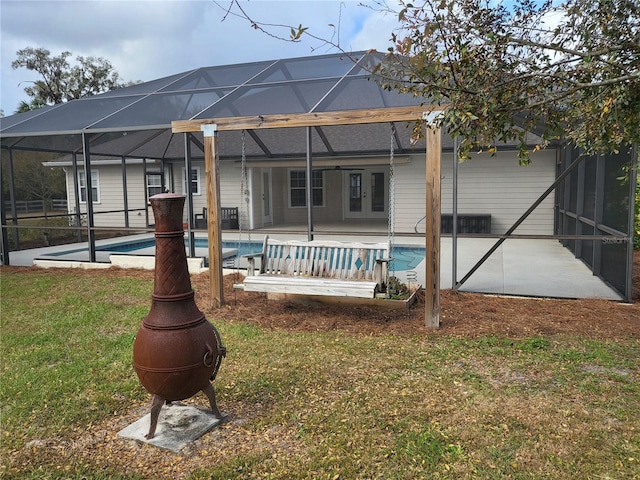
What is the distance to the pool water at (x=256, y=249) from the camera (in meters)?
9.06

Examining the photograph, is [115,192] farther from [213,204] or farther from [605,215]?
[605,215]

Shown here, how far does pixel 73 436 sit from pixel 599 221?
6.63 m

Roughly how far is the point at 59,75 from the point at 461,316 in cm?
3077

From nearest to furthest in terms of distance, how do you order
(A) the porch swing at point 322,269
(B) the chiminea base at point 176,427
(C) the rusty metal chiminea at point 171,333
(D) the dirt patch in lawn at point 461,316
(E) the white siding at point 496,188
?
(C) the rusty metal chiminea at point 171,333 < (B) the chiminea base at point 176,427 < (D) the dirt patch in lawn at point 461,316 < (A) the porch swing at point 322,269 < (E) the white siding at point 496,188

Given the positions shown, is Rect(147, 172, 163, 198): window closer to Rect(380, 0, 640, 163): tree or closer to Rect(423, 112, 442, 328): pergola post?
Rect(423, 112, 442, 328): pergola post

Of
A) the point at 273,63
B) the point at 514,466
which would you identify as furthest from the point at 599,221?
the point at 273,63

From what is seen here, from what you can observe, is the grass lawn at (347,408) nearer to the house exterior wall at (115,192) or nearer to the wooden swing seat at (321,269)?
the wooden swing seat at (321,269)

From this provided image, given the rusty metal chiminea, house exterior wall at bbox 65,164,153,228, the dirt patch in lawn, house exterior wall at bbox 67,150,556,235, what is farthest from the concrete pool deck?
the rusty metal chiminea

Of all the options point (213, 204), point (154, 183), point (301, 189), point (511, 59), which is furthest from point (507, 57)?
point (154, 183)

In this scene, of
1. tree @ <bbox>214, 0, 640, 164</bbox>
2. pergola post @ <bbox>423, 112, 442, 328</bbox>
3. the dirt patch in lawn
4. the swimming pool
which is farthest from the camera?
the swimming pool

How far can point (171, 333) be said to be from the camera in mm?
2578

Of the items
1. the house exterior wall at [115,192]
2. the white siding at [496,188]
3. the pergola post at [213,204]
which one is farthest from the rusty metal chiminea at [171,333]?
the house exterior wall at [115,192]

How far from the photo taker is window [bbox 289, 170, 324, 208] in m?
16.1

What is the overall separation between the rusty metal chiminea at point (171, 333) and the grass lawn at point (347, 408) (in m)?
0.38
